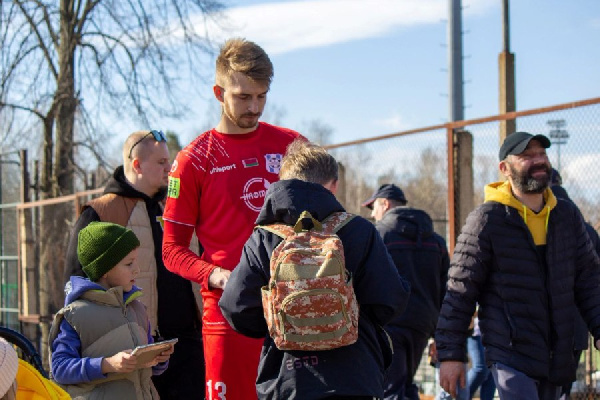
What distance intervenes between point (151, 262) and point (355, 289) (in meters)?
2.06

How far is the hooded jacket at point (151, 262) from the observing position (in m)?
5.24

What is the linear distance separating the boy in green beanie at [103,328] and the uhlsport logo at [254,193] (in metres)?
0.61

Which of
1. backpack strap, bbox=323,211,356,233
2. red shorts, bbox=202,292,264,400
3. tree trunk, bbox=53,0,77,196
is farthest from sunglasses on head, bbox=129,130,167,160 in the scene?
tree trunk, bbox=53,0,77,196

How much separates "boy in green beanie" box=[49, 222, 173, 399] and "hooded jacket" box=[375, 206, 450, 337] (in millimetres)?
3626

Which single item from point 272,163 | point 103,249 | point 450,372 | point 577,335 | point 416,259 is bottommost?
point 450,372

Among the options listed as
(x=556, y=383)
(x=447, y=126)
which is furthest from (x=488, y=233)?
(x=447, y=126)

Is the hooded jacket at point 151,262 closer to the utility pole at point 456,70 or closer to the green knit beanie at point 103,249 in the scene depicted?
the green knit beanie at point 103,249

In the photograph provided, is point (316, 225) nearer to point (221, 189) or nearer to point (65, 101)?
point (221, 189)

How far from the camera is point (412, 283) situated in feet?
25.2

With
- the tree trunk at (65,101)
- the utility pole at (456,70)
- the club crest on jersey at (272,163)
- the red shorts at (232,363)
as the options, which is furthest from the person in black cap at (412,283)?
the tree trunk at (65,101)

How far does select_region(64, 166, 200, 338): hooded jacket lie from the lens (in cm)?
524

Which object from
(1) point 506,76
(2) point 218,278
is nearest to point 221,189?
(2) point 218,278

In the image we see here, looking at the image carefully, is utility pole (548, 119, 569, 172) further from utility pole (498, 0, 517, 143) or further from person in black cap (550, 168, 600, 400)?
Result: utility pole (498, 0, 517, 143)

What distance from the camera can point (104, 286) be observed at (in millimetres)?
4352
